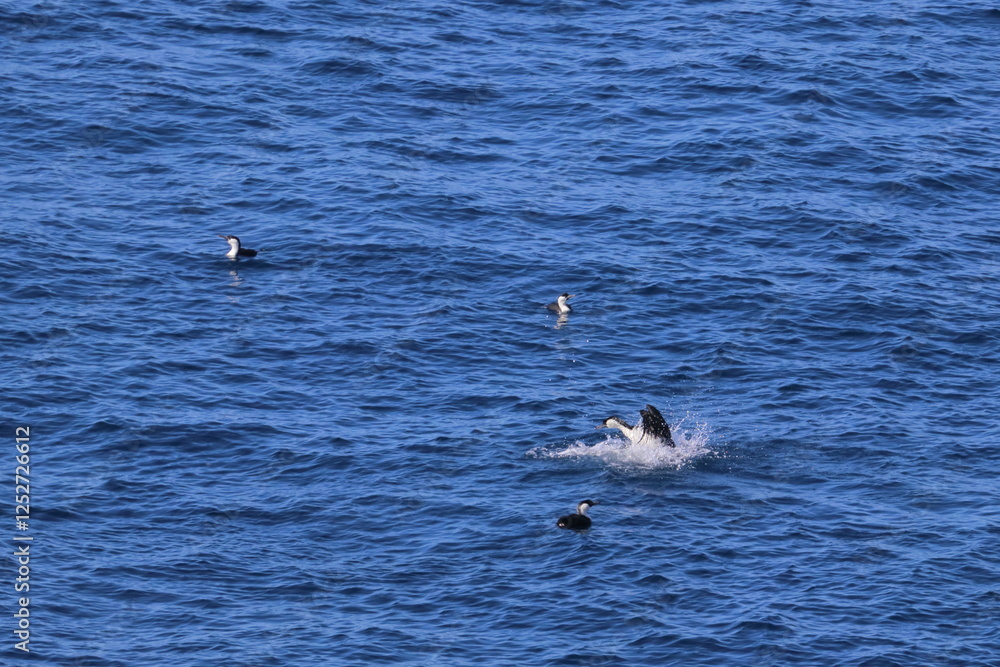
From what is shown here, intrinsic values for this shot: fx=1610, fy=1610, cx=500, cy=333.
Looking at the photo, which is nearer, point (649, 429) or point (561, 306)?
point (649, 429)

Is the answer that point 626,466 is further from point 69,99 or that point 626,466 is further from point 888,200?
point 69,99

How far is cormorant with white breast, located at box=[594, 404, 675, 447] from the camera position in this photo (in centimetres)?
3441

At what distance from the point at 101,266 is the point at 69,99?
11700mm

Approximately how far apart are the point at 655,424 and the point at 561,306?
7.40 m

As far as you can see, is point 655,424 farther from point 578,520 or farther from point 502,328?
point 502,328

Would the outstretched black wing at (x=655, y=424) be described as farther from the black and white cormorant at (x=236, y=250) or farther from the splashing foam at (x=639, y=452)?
the black and white cormorant at (x=236, y=250)

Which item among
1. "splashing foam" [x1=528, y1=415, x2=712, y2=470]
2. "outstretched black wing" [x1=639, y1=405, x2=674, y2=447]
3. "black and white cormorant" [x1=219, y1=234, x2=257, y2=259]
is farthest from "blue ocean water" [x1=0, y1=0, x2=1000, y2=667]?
"outstretched black wing" [x1=639, y1=405, x2=674, y2=447]

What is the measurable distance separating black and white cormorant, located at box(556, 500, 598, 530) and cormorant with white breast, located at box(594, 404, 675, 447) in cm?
317

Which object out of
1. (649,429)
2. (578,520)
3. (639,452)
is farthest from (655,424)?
(578,520)

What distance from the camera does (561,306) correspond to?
1620 inches

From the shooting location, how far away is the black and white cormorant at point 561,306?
135 feet

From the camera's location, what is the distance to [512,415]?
36594 millimetres

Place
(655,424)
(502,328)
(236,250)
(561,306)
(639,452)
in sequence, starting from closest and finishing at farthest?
(655,424) → (639,452) → (502,328) → (561,306) → (236,250)

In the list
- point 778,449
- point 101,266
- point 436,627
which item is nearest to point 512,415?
point 778,449
